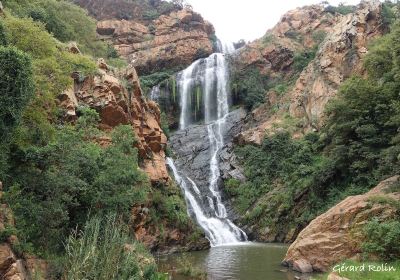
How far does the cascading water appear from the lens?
27.7m

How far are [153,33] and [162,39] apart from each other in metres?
3.32

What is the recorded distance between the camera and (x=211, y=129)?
138 ft

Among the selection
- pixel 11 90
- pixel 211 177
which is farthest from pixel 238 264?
pixel 211 177

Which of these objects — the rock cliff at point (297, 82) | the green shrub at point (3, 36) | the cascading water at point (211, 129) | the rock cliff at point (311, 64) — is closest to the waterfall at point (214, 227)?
the cascading water at point (211, 129)

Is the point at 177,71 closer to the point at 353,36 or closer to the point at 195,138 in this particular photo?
the point at 195,138

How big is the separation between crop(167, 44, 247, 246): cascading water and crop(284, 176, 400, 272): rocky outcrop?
11.2m

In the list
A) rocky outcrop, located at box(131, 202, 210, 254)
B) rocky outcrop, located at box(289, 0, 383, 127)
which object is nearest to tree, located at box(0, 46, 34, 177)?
rocky outcrop, located at box(131, 202, 210, 254)

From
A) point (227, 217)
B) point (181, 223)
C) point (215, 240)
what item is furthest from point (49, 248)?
point (227, 217)

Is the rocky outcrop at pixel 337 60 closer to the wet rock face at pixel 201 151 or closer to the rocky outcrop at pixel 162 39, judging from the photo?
the wet rock face at pixel 201 151

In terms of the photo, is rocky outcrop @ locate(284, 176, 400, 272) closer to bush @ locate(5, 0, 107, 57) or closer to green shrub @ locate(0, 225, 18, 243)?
green shrub @ locate(0, 225, 18, 243)

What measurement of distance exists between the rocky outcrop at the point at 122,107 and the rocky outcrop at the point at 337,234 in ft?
37.9

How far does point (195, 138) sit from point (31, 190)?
93.3 feet

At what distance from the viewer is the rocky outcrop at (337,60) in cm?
3528

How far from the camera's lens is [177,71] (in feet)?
169
